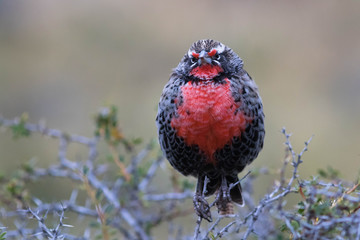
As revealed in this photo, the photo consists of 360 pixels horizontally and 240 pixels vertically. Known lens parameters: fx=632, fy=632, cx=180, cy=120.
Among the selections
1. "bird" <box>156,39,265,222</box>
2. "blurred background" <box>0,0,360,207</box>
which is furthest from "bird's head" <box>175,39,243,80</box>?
"blurred background" <box>0,0,360,207</box>

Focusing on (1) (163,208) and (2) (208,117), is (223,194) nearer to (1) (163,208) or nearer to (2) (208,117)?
(1) (163,208)

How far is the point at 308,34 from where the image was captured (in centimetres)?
1152

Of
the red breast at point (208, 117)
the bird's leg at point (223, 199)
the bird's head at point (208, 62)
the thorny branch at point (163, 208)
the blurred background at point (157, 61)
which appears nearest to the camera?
the thorny branch at point (163, 208)

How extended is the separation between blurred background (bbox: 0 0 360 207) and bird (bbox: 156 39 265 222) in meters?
4.17

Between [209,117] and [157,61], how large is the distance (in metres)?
7.12

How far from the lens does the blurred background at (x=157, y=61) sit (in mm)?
9141

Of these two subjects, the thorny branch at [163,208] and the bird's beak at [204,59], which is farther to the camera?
the bird's beak at [204,59]

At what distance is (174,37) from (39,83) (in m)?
2.54

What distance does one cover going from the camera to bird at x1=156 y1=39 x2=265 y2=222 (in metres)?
3.98

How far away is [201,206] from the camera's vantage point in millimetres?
4137

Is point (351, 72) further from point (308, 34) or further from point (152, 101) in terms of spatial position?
point (152, 101)

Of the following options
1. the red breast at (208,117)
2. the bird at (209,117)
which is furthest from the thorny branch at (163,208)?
the red breast at (208,117)

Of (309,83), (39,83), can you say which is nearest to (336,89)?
(309,83)

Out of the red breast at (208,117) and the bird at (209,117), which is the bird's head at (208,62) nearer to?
the bird at (209,117)
